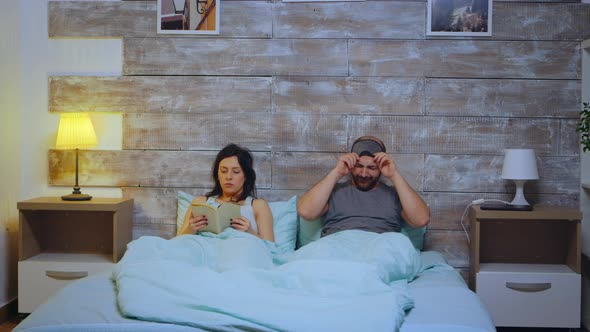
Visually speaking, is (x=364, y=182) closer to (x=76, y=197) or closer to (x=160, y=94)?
(x=160, y=94)

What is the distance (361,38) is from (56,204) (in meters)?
1.69

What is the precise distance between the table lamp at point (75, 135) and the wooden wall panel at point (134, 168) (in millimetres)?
171

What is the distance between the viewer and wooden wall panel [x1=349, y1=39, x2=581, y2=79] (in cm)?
307

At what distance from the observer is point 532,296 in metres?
2.81

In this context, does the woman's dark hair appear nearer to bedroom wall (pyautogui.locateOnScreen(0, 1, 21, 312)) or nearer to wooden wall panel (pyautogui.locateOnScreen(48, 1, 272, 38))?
wooden wall panel (pyautogui.locateOnScreen(48, 1, 272, 38))

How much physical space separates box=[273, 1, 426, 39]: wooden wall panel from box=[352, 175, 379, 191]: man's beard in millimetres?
726

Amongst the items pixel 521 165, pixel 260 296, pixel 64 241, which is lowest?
pixel 64 241

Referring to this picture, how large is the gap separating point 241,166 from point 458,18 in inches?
51.6

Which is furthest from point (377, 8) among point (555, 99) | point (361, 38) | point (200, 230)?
point (200, 230)

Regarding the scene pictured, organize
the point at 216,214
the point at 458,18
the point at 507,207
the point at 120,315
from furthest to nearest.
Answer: the point at 458,18
the point at 507,207
the point at 216,214
the point at 120,315

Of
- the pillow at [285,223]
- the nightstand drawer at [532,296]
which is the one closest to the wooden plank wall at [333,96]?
the pillow at [285,223]

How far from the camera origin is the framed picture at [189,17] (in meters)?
3.15

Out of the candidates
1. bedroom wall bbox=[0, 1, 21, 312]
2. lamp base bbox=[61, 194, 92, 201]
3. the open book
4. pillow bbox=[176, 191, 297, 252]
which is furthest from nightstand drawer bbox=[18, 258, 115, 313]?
the open book

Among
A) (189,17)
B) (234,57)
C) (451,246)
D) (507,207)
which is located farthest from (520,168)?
(189,17)
